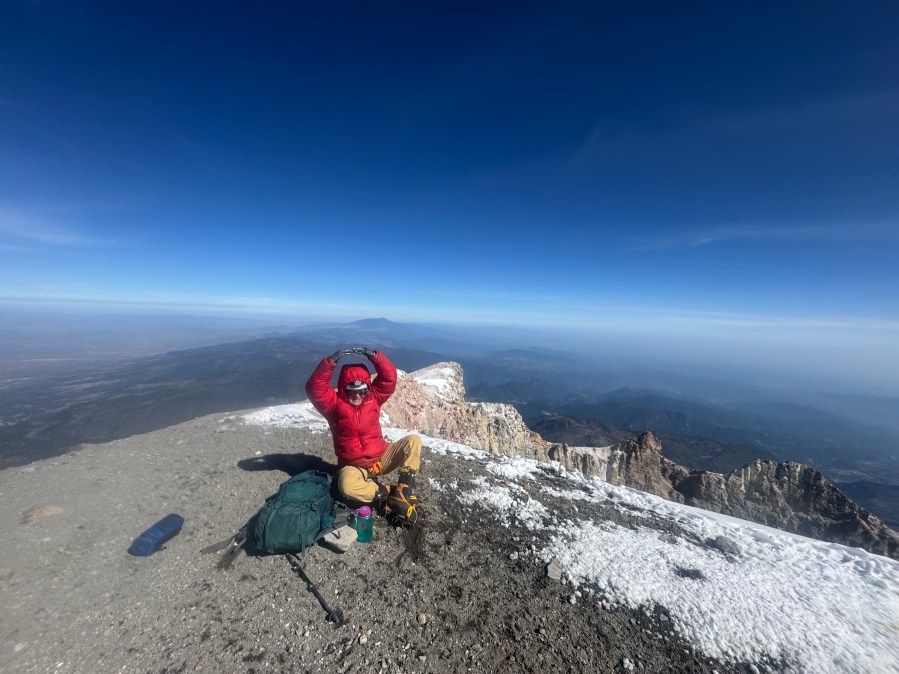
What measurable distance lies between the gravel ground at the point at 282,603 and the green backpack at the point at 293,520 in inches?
12.3

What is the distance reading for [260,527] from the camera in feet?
18.4

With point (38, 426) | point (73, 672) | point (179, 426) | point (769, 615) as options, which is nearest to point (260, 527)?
point (73, 672)

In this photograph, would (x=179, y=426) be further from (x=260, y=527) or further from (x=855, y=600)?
(x=855, y=600)

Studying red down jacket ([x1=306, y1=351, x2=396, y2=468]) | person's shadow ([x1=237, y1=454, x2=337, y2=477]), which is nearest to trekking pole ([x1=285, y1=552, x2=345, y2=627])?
red down jacket ([x1=306, y1=351, x2=396, y2=468])

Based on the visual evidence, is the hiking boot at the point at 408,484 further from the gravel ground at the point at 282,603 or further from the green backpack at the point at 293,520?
the green backpack at the point at 293,520

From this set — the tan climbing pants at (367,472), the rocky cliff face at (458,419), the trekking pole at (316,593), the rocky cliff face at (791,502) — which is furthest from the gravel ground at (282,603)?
the rocky cliff face at (791,502)

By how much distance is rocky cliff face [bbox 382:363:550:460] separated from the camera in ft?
65.2

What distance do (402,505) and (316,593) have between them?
195cm

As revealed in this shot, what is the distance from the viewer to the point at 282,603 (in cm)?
488

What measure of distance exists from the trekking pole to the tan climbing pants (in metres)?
1.26

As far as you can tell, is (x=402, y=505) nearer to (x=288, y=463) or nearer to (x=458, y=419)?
(x=288, y=463)

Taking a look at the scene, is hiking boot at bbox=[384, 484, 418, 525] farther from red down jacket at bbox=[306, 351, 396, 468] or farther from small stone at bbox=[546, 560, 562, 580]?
small stone at bbox=[546, 560, 562, 580]

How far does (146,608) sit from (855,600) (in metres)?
10.9

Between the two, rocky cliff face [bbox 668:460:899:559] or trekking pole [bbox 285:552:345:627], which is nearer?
trekking pole [bbox 285:552:345:627]
